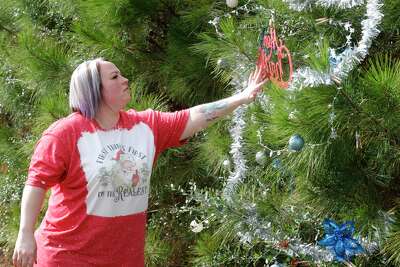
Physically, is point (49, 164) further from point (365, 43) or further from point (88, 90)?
point (365, 43)

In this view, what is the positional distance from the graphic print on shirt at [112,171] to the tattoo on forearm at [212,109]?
10.2 inches

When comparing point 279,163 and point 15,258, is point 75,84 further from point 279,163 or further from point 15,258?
point 279,163

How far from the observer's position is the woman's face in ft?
6.15

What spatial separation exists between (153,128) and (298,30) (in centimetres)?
53

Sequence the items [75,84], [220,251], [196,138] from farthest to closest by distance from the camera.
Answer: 1. [196,138]
2. [220,251]
3. [75,84]

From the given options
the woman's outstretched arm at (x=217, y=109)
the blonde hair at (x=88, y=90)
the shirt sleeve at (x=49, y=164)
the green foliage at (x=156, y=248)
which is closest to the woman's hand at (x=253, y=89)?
the woman's outstretched arm at (x=217, y=109)

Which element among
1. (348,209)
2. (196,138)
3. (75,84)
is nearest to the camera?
(348,209)

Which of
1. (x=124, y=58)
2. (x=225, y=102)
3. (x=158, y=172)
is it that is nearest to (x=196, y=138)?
(x=158, y=172)

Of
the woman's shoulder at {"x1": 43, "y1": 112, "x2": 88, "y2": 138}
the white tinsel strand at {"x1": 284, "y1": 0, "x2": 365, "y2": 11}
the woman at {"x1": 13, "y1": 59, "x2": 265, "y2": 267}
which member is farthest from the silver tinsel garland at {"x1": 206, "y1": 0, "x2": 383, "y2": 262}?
the woman's shoulder at {"x1": 43, "y1": 112, "x2": 88, "y2": 138}

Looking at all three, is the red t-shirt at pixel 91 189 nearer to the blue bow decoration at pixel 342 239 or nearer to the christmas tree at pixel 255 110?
the christmas tree at pixel 255 110

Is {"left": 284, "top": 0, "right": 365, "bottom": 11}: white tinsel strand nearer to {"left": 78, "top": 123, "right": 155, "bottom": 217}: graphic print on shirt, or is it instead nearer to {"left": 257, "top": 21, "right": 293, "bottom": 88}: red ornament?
{"left": 257, "top": 21, "right": 293, "bottom": 88}: red ornament

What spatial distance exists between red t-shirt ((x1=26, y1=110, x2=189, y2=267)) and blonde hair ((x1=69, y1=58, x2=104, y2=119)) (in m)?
0.03

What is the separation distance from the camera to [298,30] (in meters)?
1.98

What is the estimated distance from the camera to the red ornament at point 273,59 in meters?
1.80
